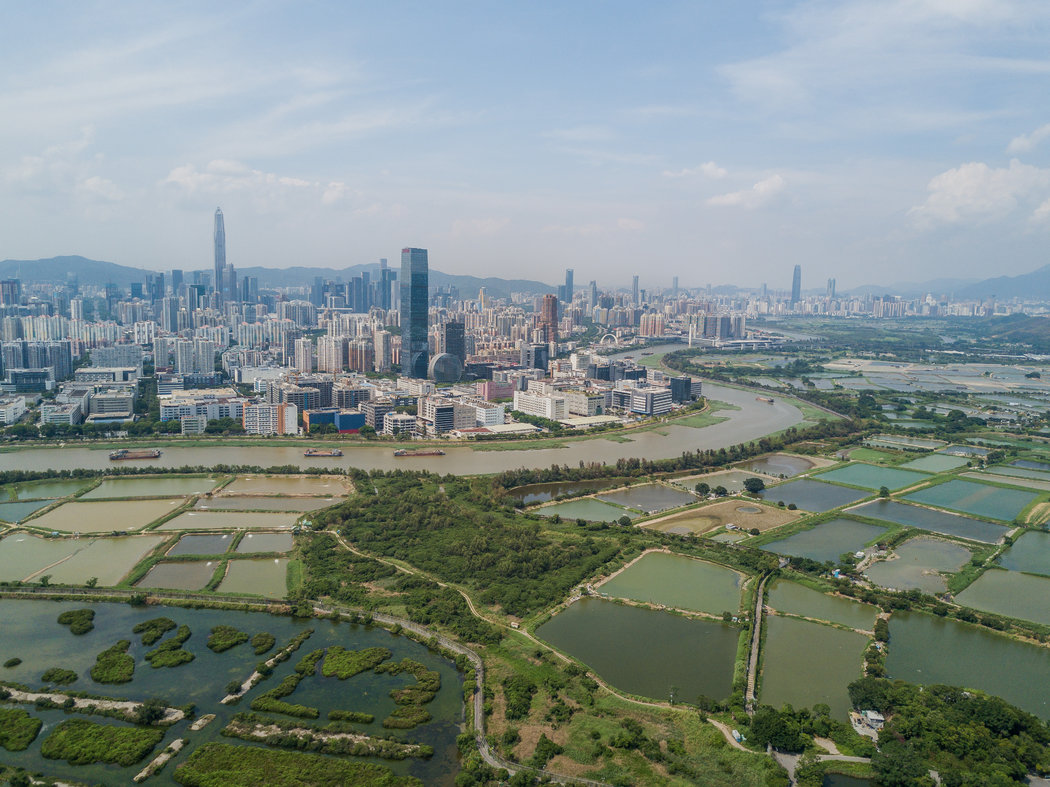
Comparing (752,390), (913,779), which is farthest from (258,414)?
(752,390)

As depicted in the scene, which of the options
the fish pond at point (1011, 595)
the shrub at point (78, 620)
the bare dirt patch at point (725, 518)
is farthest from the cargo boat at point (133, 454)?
the fish pond at point (1011, 595)

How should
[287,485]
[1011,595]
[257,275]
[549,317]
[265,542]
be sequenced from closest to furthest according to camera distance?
[1011,595] → [265,542] → [287,485] → [549,317] → [257,275]

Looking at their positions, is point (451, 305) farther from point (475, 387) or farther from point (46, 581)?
point (46, 581)

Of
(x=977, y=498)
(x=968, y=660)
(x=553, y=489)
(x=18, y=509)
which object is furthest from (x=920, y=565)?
(x=18, y=509)

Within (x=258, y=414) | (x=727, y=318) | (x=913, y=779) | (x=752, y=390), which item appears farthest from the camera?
(x=727, y=318)

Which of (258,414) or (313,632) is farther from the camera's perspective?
(258,414)

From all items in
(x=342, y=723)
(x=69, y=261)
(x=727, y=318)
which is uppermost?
(x=69, y=261)

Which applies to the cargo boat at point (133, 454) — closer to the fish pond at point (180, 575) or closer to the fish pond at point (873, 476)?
the fish pond at point (180, 575)

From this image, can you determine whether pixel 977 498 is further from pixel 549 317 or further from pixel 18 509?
pixel 549 317
